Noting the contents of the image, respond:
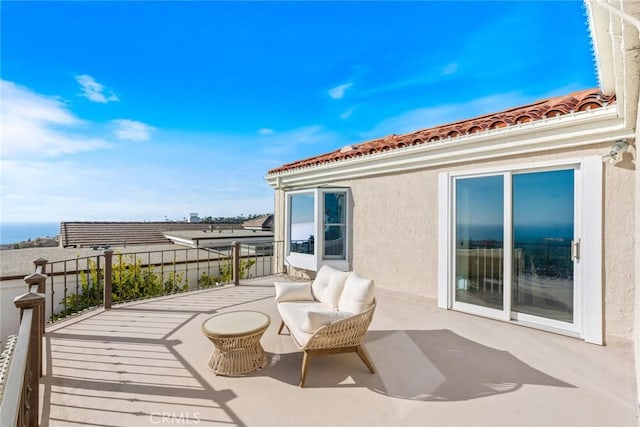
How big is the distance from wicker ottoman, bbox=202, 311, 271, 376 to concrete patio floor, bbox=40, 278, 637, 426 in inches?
4.4

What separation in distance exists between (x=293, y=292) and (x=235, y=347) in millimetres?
1362

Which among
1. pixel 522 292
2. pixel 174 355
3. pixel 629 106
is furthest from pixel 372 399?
pixel 629 106

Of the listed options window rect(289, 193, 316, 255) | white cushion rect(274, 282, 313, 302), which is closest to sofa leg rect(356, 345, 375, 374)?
white cushion rect(274, 282, 313, 302)

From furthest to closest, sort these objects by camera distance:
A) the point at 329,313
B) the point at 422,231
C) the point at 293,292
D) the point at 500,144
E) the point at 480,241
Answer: the point at 422,231
the point at 480,241
the point at 500,144
the point at 293,292
the point at 329,313

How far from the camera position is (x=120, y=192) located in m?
21.8

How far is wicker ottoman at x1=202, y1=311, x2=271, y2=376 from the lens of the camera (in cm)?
313

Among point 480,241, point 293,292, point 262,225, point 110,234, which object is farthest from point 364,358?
point 110,234

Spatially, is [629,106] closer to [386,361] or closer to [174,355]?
[386,361]

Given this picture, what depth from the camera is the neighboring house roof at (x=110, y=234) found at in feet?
49.7

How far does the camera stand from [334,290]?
4.07 meters

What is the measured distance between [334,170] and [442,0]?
174 inches

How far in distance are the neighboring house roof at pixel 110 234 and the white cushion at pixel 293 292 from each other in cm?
1466

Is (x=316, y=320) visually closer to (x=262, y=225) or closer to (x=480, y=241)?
(x=480, y=241)

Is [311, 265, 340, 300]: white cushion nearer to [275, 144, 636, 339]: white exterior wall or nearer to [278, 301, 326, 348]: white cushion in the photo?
[278, 301, 326, 348]: white cushion
